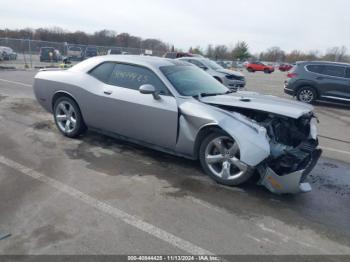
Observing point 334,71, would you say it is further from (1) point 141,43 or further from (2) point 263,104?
(1) point 141,43

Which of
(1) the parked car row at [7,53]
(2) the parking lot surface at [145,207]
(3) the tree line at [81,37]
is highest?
(3) the tree line at [81,37]

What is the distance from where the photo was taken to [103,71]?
550cm

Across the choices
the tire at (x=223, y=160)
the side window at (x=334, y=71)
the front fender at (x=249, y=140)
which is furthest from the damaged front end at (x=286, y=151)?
the side window at (x=334, y=71)

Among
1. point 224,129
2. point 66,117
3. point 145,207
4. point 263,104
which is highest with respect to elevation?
point 263,104

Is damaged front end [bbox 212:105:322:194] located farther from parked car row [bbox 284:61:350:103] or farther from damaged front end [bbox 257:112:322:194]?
parked car row [bbox 284:61:350:103]

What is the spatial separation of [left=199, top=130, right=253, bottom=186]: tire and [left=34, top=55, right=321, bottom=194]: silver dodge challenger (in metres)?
0.01

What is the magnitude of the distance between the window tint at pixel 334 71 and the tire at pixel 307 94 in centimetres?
79

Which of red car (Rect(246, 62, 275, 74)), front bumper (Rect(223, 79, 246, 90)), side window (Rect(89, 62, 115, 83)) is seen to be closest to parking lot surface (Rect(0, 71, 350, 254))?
side window (Rect(89, 62, 115, 83))

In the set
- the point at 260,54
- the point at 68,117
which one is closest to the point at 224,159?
the point at 68,117

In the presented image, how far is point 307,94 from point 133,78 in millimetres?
9383

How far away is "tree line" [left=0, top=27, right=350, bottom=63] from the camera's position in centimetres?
5994

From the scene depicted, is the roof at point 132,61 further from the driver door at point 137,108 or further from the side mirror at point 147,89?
the side mirror at point 147,89

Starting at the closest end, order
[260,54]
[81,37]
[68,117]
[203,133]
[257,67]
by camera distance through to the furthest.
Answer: [203,133], [68,117], [257,67], [81,37], [260,54]

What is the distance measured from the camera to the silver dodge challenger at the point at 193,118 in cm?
392
